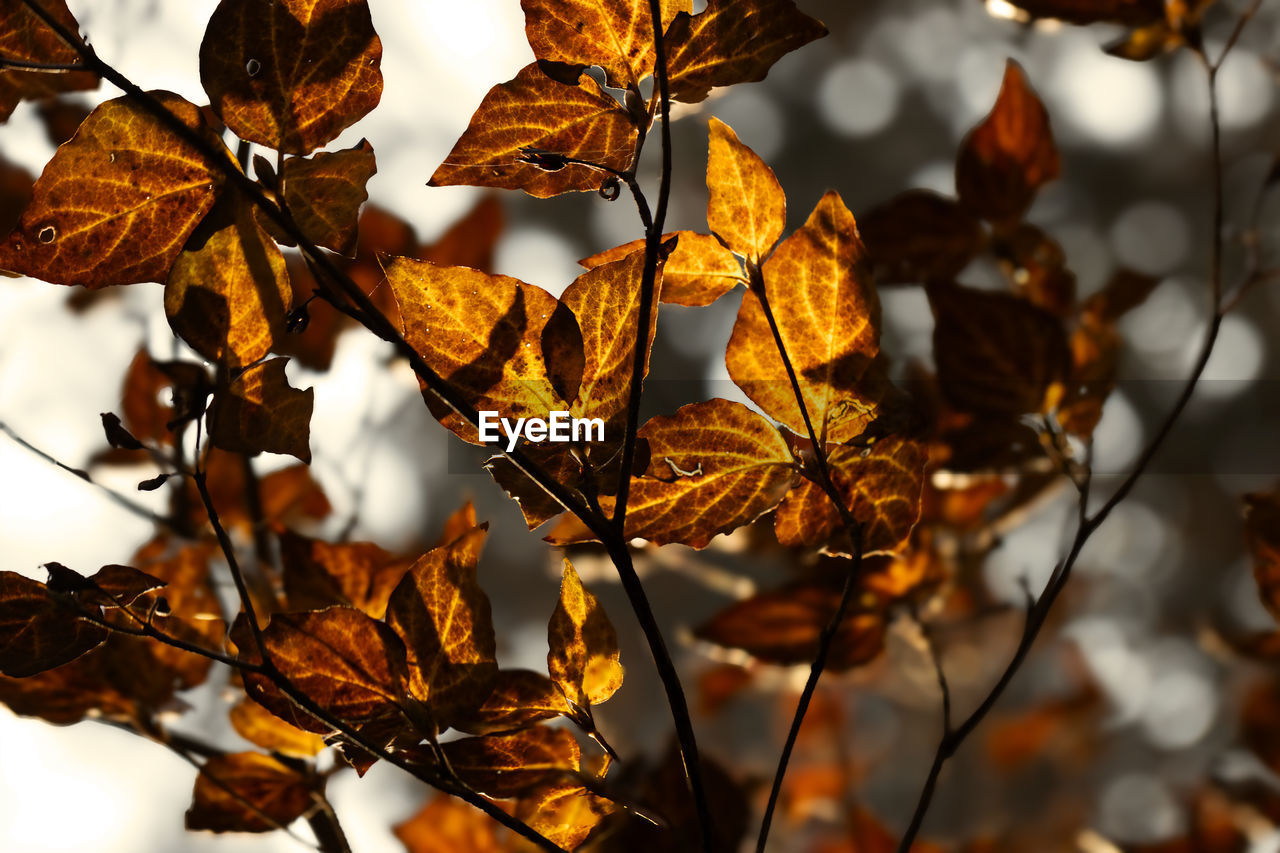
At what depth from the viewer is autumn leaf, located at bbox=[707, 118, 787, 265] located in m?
0.19

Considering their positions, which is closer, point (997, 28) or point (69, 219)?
point (69, 219)

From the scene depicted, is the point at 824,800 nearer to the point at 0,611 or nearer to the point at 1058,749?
the point at 1058,749

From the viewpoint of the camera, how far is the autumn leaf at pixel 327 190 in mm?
170

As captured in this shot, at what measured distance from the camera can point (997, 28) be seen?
40 centimetres

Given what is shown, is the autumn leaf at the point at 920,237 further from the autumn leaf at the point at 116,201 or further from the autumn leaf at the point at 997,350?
the autumn leaf at the point at 116,201

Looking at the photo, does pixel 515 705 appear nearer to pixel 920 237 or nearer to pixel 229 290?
pixel 229 290

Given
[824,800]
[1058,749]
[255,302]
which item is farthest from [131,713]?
[1058,749]

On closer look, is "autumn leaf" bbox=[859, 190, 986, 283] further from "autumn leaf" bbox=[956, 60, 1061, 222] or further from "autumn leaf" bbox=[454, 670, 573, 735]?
"autumn leaf" bbox=[454, 670, 573, 735]

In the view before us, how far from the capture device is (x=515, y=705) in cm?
19

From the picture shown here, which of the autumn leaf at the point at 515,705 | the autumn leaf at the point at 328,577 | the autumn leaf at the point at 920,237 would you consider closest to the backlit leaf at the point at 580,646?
the autumn leaf at the point at 515,705

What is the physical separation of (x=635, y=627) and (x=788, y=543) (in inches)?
7.0

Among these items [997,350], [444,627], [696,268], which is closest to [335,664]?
[444,627]

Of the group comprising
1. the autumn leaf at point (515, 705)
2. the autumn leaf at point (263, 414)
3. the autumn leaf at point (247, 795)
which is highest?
the autumn leaf at point (263, 414)

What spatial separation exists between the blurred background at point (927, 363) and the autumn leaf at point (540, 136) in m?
0.18
